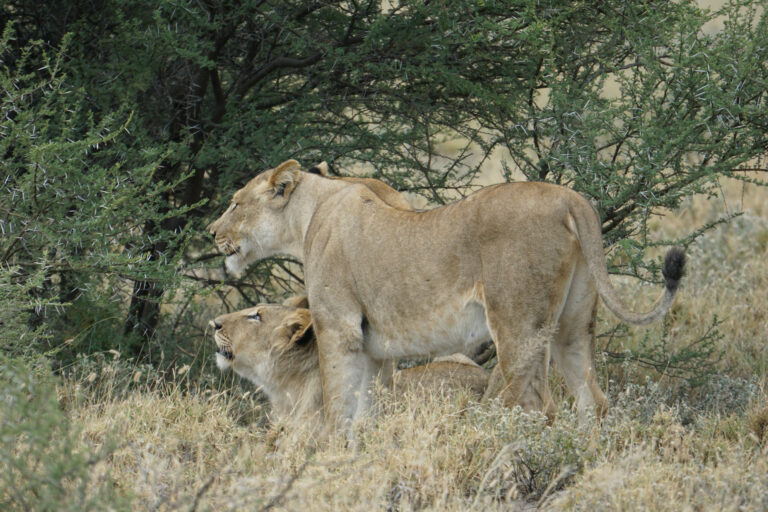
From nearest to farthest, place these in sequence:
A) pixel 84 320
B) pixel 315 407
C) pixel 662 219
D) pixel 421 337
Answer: pixel 421 337 → pixel 315 407 → pixel 84 320 → pixel 662 219

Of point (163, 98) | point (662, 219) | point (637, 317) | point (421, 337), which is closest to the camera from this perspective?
point (637, 317)

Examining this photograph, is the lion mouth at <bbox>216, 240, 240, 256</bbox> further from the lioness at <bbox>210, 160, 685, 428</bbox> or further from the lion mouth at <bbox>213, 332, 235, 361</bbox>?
the lion mouth at <bbox>213, 332, 235, 361</bbox>

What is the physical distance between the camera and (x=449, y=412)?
16.6 ft

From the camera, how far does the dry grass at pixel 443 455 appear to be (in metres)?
3.80

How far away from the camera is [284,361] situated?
5.64m

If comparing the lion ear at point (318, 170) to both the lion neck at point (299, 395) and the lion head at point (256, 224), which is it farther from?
the lion neck at point (299, 395)

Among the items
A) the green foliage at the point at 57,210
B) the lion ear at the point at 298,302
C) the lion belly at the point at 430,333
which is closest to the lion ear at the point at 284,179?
the green foliage at the point at 57,210

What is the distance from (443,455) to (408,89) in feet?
10.1

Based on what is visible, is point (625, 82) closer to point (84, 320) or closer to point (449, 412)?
point (449, 412)

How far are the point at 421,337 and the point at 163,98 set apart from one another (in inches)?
122

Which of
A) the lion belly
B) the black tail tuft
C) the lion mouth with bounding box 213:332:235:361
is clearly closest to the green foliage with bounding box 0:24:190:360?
the lion mouth with bounding box 213:332:235:361

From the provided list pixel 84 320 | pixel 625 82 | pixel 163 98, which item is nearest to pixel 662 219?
pixel 625 82

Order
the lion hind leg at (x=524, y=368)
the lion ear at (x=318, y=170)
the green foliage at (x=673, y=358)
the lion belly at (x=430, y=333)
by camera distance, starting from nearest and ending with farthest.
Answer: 1. the lion hind leg at (x=524, y=368)
2. the lion belly at (x=430, y=333)
3. the lion ear at (x=318, y=170)
4. the green foliage at (x=673, y=358)

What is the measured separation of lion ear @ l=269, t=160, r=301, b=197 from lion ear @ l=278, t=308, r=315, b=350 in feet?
2.32
